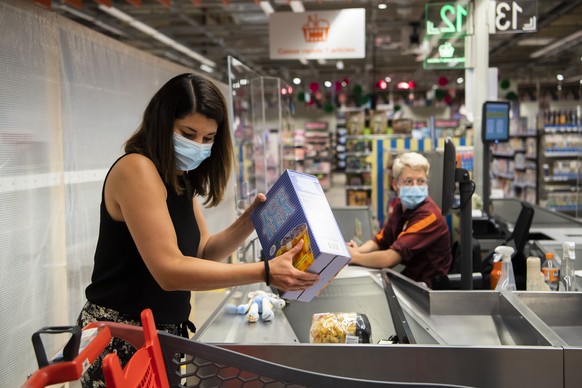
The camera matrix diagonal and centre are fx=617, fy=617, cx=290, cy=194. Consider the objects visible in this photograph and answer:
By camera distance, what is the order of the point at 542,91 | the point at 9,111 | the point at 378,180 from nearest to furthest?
the point at 9,111, the point at 378,180, the point at 542,91

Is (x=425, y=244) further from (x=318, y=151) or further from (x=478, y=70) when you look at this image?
(x=318, y=151)

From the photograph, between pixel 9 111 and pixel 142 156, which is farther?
pixel 9 111

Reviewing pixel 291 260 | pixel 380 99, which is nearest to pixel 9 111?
pixel 291 260

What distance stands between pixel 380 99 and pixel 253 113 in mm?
16040

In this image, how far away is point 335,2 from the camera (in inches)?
452

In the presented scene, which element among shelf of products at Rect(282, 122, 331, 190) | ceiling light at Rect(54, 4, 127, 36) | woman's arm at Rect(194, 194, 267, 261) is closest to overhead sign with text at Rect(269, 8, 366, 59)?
ceiling light at Rect(54, 4, 127, 36)

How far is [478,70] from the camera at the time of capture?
7066mm

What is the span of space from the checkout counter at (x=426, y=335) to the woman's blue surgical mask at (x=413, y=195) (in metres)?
0.66

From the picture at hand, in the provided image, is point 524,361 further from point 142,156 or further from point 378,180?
point 378,180

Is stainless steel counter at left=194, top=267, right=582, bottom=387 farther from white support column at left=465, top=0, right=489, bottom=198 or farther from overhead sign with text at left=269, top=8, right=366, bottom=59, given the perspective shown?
overhead sign with text at left=269, top=8, right=366, bottom=59

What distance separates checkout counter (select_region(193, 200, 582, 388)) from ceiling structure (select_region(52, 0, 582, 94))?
5561mm

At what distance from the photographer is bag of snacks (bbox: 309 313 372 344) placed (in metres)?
1.96

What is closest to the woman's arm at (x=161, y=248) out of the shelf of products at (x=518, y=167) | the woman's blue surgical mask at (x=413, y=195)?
the woman's blue surgical mask at (x=413, y=195)

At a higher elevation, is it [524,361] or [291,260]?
[291,260]
